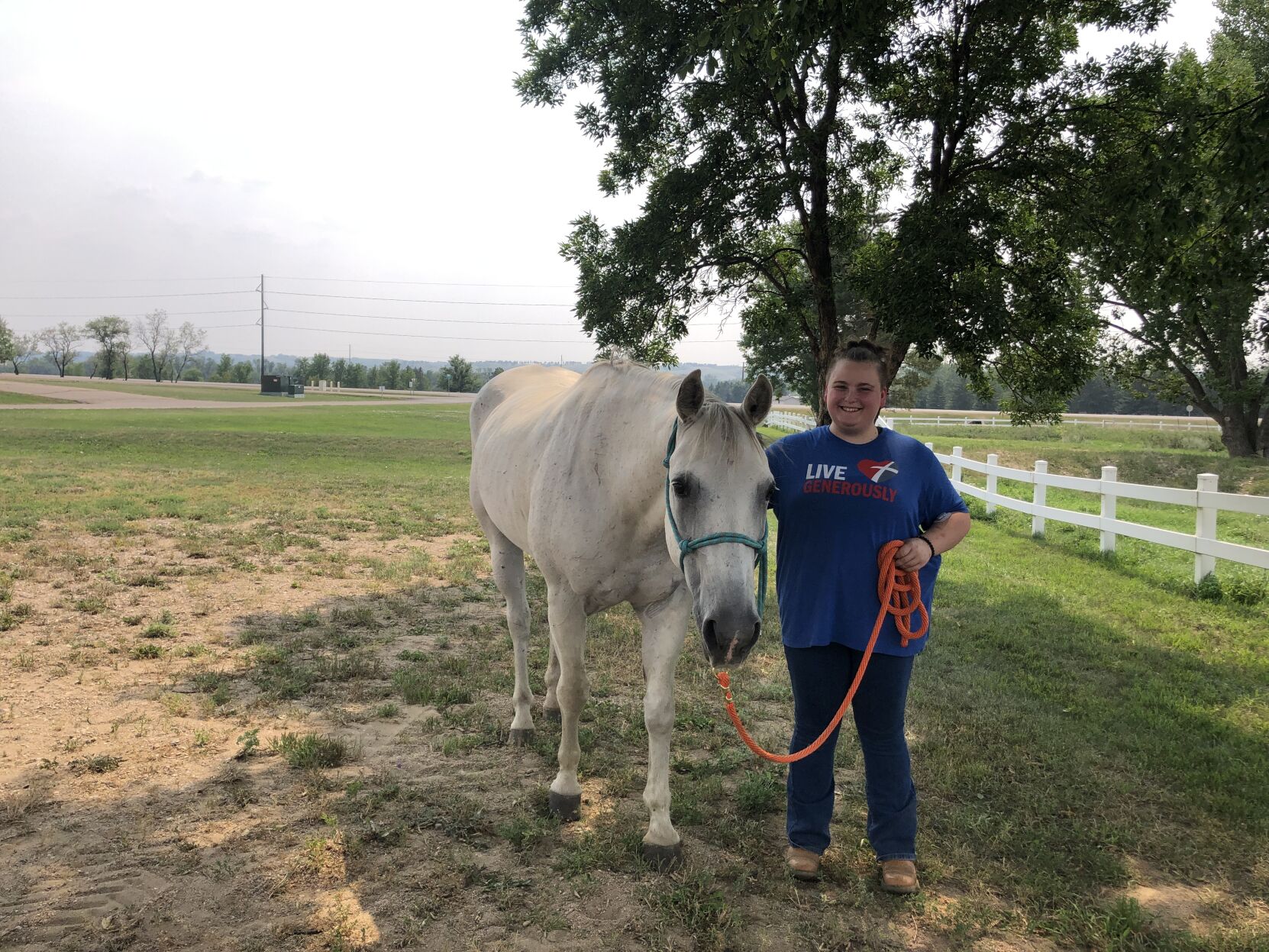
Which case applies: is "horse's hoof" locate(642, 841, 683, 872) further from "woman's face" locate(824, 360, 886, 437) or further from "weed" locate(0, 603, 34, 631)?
"weed" locate(0, 603, 34, 631)

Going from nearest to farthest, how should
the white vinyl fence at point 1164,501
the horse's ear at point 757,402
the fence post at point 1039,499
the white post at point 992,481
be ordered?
the horse's ear at point 757,402, the white vinyl fence at point 1164,501, the fence post at point 1039,499, the white post at point 992,481

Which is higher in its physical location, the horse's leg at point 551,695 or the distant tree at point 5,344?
the distant tree at point 5,344

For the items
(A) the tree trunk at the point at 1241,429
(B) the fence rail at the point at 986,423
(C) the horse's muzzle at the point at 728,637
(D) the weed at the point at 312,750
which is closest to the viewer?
(C) the horse's muzzle at the point at 728,637

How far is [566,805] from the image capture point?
336 cm

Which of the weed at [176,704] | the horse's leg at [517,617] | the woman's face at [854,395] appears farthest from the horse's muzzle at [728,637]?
the weed at [176,704]

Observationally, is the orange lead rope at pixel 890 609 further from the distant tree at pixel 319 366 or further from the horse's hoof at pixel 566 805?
the distant tree at pixel 319 366

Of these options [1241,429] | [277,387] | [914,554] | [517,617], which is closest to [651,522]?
[914,554]

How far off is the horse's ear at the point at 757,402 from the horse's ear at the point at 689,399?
162mm

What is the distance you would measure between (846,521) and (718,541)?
66 centimetres

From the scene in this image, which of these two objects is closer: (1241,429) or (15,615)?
(15,615)

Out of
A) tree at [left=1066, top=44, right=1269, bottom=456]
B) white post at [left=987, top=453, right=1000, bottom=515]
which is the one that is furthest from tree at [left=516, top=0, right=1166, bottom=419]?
white post at [left=987, top=453, right=1000, bottom=515]

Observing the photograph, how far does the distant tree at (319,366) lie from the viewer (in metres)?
104

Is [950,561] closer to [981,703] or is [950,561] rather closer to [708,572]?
[981,703]

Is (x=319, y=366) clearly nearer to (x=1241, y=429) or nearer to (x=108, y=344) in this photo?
(x=108, y=344)
